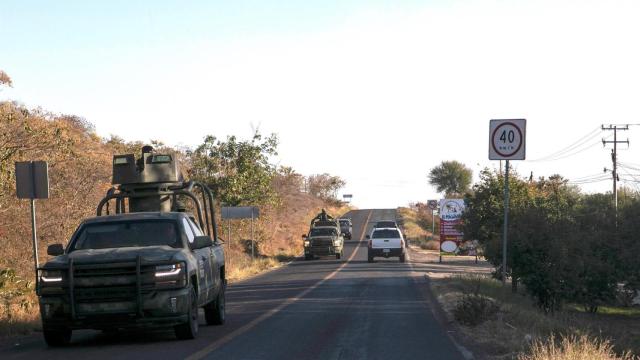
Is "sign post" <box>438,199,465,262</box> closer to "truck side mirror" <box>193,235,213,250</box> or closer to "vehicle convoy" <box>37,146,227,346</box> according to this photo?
"truck side mirror" <box>193,235,213,250</box>

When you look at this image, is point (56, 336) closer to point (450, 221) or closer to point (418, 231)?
point (450, 221)

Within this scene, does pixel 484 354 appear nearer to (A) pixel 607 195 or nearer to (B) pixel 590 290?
(B) pixel 590 290

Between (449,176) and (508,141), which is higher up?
(508,141)

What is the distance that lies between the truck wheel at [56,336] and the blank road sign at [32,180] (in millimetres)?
3897

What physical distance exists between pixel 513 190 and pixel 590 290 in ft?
25.4

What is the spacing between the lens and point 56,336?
11734mm

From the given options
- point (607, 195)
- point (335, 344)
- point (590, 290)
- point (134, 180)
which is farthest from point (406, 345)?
point (607, 195)

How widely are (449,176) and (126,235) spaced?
376 ft

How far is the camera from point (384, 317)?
16047 millimetres

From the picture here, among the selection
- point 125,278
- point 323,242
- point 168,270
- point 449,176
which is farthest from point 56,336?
point 449,176

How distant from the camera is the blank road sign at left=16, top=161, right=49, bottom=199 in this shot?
49.2ft

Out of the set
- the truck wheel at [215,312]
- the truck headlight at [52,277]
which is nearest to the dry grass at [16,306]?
the truck headlight at [52,277]

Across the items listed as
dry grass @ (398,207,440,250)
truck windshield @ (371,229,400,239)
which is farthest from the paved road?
dry grass @ (398,207,440,250)

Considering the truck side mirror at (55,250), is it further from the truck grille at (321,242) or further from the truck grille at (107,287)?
the truck grille at (321,242)
